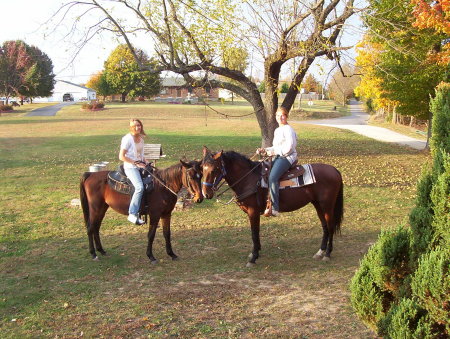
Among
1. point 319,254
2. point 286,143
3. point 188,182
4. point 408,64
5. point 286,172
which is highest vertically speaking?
point 408,64

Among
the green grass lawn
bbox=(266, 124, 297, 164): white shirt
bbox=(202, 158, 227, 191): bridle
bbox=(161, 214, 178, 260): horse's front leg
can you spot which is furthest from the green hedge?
bbox=(161, 214, 178, 260): horse's front leg

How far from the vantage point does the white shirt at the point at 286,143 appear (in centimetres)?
748

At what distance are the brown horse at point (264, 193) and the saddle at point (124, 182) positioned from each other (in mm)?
1320

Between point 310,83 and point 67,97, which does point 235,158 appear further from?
point 67,97

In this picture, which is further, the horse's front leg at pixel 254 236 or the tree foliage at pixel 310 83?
the tree foliage at pixel 310 83

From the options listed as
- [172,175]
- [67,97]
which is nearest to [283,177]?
[172,175]

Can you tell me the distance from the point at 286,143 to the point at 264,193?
1.03m

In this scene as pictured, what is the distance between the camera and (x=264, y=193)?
7637 millimetres

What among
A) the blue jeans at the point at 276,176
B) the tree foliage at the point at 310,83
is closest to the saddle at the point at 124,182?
the blue jeans at the point at 276,176

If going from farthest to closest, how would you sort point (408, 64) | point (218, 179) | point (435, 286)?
point (408, 64) < point (218, 179) < point (435, 286)

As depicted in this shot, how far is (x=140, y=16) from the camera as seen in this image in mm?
15148

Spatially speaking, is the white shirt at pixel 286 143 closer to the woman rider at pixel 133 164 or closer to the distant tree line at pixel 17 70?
the woman rider at pixel 133 164

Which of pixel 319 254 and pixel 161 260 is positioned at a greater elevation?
pixel 319 254

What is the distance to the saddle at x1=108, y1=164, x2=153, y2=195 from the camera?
7469 millimetres
